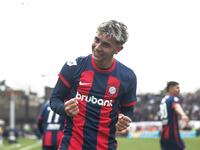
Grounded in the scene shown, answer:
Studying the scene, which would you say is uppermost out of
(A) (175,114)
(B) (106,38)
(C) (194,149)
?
(B) (106,38)

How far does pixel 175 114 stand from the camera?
7.25 m

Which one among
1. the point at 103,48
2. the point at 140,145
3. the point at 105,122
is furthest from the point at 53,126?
the point at 140,145

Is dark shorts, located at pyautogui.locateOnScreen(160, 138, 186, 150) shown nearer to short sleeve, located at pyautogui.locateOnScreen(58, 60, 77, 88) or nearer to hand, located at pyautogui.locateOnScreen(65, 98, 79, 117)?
short sleeve, located at pyautogui.locateOnScreen(58, 60, 77, 88)

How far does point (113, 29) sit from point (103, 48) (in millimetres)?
217

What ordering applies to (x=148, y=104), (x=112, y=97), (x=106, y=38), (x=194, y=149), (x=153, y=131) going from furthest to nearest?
(x=148, y=104)
(x=153, y=131)
(x=194, y=149)
(x=112, y=97)
(x=106, y=38)

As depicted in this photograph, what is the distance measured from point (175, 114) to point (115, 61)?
4284 mm

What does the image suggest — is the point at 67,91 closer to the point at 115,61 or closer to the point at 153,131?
the point at 115,61

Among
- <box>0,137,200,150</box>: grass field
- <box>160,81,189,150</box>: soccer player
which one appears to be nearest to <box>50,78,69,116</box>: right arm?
<box>160,81,189,150</box>: soccer player

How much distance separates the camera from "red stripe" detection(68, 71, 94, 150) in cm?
316

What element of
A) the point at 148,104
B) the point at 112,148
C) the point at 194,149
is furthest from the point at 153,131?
the point at 112,148

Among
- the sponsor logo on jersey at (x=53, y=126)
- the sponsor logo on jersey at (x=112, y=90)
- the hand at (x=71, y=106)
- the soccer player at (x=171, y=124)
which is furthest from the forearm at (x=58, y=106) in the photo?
the soccer player at (x=171, y=124)

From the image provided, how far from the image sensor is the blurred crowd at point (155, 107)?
104 ft

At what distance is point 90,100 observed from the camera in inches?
126

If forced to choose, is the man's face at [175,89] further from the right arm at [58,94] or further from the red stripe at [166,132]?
the right arm at [58,94]
